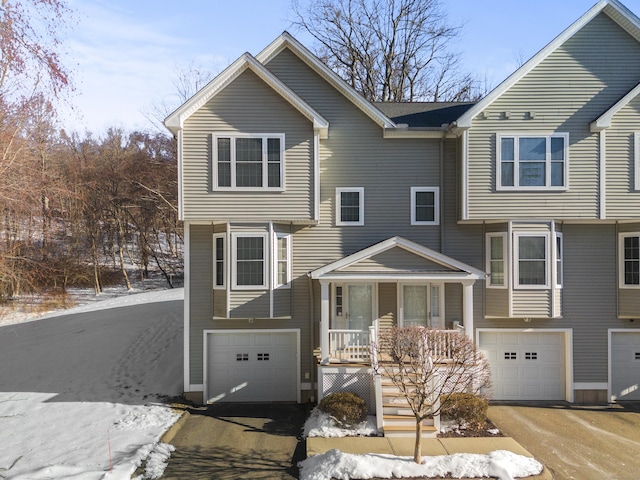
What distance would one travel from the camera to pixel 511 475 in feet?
26.2

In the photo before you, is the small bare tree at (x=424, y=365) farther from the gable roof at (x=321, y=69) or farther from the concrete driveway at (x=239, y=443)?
the gable roof at (x=321, y=69)

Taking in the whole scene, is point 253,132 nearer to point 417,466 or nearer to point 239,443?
point 239,443

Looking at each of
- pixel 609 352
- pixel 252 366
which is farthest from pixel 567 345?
pixel 252 366

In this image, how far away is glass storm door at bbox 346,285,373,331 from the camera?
12.7 metres

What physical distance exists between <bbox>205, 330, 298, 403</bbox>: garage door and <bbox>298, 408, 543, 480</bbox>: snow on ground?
162 inches

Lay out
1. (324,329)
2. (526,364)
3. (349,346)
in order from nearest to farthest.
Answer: (324,329) < (349,346) < (526,364)

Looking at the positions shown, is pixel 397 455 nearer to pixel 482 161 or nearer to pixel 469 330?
pixel 469 330

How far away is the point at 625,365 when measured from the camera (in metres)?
12.6

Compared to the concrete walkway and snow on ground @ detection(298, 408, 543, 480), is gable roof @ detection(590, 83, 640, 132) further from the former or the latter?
snow on ground @ detection(298, 408, 543, 480)

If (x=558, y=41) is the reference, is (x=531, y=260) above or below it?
below

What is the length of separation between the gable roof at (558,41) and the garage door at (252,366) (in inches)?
312

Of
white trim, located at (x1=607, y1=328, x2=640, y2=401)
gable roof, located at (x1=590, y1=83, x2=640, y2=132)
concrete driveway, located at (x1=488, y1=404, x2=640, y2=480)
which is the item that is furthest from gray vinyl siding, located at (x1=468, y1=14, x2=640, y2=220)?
concrete driveway, located at (x1=488, y1=404, x2=640, y2=480)

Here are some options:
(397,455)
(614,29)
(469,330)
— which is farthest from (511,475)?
(614,29)

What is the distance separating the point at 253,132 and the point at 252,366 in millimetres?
6515
